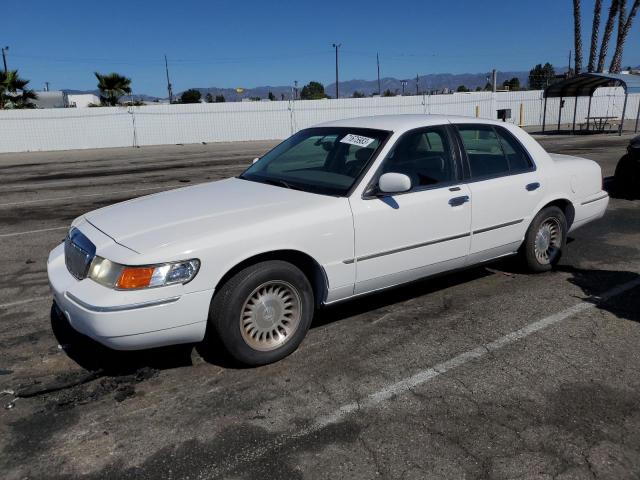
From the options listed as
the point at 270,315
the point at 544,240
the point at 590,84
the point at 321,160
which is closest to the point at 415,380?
the point at 270,315

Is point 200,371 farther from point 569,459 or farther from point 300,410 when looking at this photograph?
point 569,459

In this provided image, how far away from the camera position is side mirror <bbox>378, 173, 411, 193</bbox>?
12.8ft

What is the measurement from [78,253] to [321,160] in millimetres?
2023

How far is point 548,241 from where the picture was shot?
17.9 feet

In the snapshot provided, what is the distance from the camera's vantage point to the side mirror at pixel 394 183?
3.89 meters

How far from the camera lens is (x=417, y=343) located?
406 centimetres

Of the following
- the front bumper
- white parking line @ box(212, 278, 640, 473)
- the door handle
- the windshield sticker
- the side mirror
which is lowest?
white parking line @ box(212, 278, 640, 473)

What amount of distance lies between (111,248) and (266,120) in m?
27.0

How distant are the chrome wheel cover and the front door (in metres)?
1.13

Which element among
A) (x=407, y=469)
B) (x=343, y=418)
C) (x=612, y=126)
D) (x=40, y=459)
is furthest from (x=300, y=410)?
(x=612, y=126)

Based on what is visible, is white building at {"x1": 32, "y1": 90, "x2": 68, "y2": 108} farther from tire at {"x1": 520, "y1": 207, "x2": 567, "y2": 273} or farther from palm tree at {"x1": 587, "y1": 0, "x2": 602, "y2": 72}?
tire at {"x1": 520, "y1": 207, "x2": 567, "y2": 273}

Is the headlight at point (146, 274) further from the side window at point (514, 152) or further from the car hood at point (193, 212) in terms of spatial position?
the side window at point (514, 152)

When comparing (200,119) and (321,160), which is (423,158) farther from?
(200,119)

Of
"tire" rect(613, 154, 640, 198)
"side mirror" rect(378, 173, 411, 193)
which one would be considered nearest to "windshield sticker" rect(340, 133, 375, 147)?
"side mirror" rect(378, 173, 411, 193)
